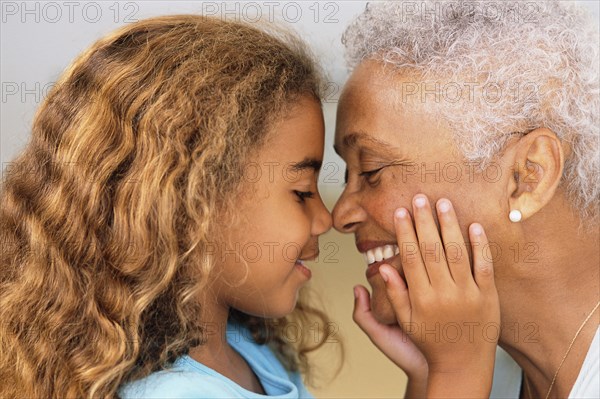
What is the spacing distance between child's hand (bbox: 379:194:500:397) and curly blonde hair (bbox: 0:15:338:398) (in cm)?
34

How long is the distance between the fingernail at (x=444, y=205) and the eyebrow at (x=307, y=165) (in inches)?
9.5

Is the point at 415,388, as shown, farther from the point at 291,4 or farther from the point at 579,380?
the point at 291,4

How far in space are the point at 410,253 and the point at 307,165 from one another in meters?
0.25

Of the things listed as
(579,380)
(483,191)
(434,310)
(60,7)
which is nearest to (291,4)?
(60,7)

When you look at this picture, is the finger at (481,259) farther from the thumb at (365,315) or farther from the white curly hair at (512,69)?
the thumb at (365,315)

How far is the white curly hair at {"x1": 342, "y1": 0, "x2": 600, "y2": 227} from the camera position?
1.39 m

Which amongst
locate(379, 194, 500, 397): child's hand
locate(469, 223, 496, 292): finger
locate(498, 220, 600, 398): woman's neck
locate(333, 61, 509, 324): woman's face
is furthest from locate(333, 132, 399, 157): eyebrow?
locate(498, 220, 600, 398): woman's neck

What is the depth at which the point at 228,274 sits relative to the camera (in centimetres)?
143

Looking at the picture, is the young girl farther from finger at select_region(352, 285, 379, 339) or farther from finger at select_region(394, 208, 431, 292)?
finger at select_region(352, 285, 379, 339)

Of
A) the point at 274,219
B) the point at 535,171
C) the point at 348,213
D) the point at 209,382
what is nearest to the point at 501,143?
the point at 535,171

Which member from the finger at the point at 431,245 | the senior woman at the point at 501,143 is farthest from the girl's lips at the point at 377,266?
the finger at the point at 431,245

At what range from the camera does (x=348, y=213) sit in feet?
5.02

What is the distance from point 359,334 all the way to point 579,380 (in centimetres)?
72

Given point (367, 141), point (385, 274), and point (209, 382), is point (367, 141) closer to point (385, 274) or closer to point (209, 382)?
point (385, 274)
